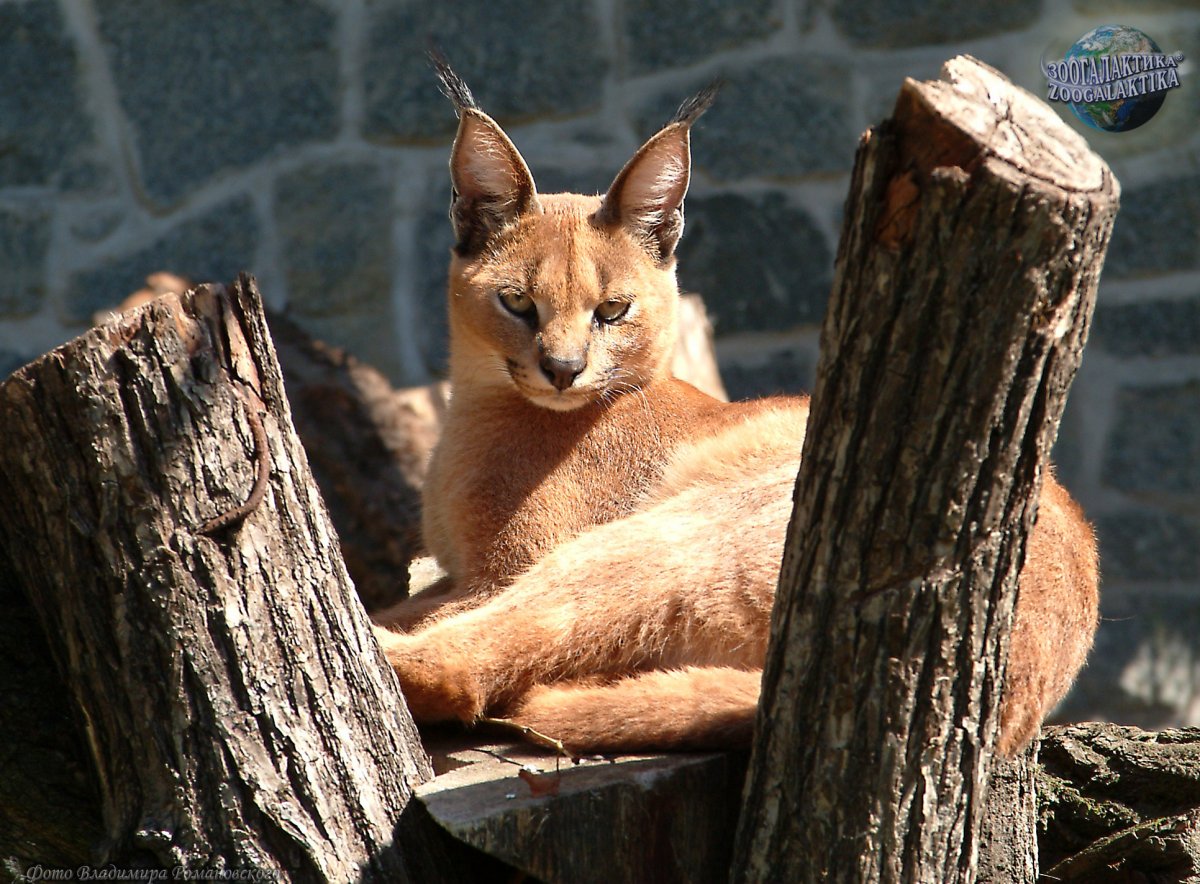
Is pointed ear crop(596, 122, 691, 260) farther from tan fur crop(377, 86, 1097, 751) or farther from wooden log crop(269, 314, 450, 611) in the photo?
wooden log crop(269, 314, 450, 611)

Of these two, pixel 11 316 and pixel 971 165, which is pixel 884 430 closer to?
pixel 971 165

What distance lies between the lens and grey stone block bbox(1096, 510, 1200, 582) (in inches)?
237

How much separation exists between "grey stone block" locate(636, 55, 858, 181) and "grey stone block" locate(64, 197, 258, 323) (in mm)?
2170

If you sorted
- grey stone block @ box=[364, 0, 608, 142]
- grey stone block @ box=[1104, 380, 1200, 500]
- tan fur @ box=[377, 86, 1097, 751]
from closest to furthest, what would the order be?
tan fur @ box=[377, 86, 1097, 751], grey stone block @ box=[1104, 380, 1200, 500], grey stone block @ box=[364, 0, 608, 142]

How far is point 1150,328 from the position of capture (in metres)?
5.91

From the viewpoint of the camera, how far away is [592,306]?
3.43 metres

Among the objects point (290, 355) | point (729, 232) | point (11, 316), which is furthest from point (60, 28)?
point (729, 232)

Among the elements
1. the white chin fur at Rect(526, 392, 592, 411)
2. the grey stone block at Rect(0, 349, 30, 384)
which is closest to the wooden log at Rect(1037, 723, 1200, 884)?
the white chin fur at Rect(526, 392, 592, 411)

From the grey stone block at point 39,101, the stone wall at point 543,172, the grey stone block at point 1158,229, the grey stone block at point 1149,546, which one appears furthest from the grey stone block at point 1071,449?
the grey stone block at point 39,101

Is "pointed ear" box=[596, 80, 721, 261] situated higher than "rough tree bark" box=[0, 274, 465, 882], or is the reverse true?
"pointed ear" box=[596, 80, 721, 261]

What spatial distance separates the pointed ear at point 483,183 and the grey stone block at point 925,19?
303cm

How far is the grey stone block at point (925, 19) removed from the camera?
5.71 metres

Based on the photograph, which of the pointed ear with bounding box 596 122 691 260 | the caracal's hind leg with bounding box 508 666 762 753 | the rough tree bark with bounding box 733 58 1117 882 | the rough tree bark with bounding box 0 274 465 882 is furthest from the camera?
the pointed ear with bounding box 596 122 691 260

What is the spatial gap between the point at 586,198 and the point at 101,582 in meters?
2.17
